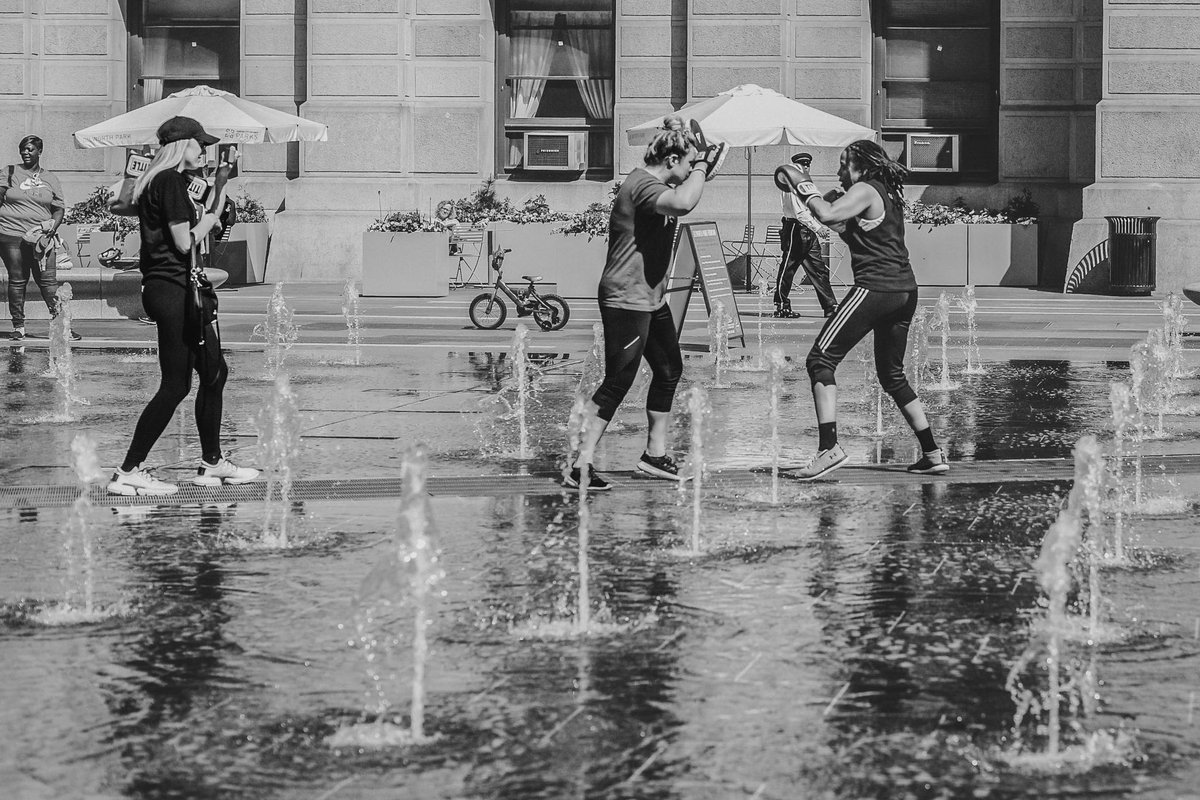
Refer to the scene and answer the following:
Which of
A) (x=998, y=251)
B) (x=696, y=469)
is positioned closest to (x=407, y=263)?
(x=998, y=251)

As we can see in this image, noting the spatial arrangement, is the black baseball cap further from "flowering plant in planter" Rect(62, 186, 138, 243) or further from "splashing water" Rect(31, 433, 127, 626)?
"flowering plant in planter" Rect(62, 186, 138, 243)

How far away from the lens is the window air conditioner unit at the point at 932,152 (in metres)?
29.3

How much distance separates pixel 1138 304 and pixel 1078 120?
15.6ft

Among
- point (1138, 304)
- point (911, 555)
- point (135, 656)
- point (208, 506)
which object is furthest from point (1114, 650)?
point (1138, 304)

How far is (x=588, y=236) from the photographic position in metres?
26.1

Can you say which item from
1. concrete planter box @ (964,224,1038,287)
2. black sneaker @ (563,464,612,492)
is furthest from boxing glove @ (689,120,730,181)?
concrete planter box @ (964,224,1038,287)

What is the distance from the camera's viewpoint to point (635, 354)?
9984 millimetres

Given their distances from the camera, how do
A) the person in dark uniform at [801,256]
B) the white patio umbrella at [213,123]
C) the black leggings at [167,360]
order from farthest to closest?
the white patio umbrella at [213,123] < the person in dark uniform at [801,256] < the black leggings at [167,360]

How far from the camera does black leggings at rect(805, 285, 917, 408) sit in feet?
33.7

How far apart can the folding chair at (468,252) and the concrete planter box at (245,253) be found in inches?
114

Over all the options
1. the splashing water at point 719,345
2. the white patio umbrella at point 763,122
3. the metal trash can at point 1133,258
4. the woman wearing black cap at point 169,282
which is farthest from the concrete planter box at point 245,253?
the woman wearing black cap at point 169,282

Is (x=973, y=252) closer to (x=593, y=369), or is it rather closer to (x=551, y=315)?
(x=551, y=315)

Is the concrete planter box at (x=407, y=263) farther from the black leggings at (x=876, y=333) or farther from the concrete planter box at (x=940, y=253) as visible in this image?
the black leggings at (x=876, y=333)

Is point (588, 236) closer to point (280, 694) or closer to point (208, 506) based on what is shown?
point (208, 506)
